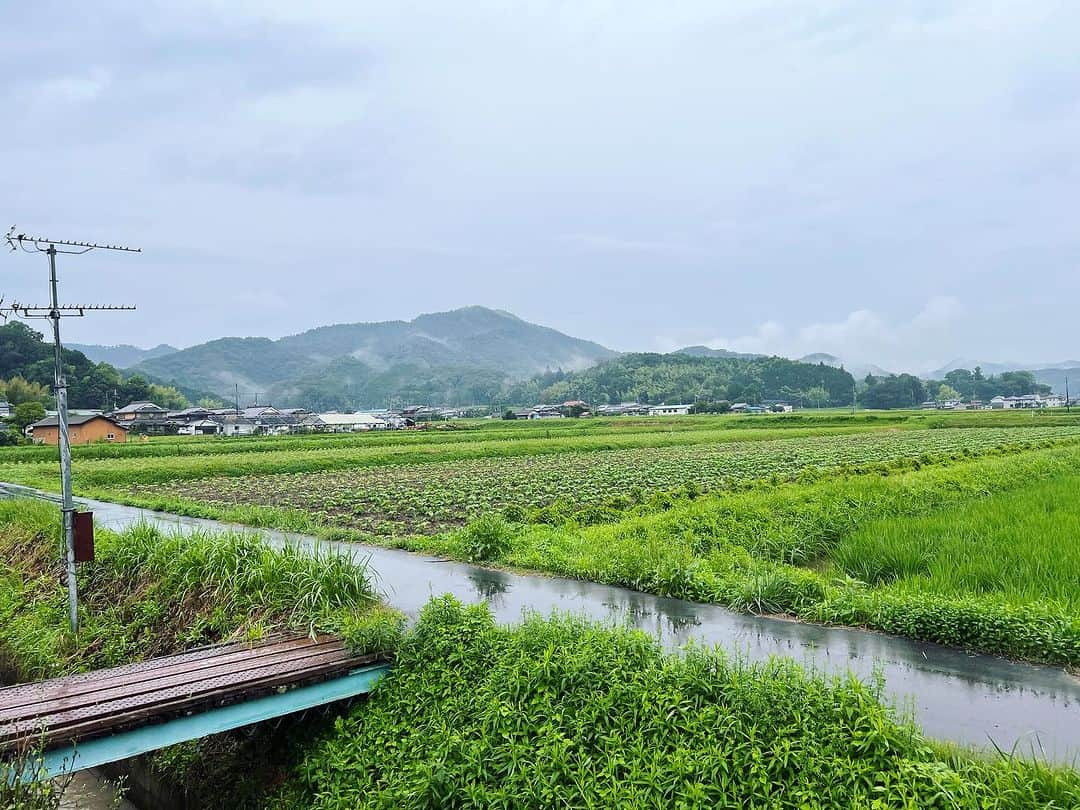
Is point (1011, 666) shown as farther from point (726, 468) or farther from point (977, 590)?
point (726, 468)

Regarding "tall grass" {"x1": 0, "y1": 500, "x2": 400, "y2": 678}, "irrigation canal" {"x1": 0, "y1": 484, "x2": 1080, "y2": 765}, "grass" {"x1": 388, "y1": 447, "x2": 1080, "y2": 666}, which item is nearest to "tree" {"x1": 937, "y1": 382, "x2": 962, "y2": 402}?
"grass" {"x1": 388, "y1": 447, "x2": 1080, "y2": 666}

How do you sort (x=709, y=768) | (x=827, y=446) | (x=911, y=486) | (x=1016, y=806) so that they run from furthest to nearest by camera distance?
(x=827, y=446), (x=911, y=486), (x=709, y=768), (x=1016, y=806)

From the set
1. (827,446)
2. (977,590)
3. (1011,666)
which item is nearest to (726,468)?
(827,446)

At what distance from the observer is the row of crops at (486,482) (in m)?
16.1

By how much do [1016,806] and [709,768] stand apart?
1.65 m

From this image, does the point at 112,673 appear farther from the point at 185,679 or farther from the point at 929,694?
the point at 929,694

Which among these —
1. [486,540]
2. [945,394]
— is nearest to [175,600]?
[486,540]

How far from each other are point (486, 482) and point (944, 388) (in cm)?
12940

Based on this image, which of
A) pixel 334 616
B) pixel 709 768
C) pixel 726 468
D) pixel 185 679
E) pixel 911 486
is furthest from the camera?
pixel 726 468

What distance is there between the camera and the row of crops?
52.7ft

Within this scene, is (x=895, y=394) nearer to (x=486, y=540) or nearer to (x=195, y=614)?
(x=486, y=540)

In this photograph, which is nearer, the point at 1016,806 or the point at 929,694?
the point at 1016,806

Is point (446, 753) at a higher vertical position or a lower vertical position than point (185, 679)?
lower

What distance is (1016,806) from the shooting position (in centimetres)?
383
